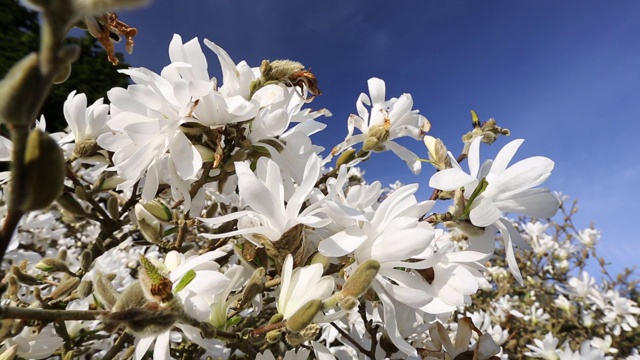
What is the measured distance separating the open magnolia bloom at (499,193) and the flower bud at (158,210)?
41cm

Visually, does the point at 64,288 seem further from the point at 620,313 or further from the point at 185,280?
the point at 620,313

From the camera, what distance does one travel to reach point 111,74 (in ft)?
30.3

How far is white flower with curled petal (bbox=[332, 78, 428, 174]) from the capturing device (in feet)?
2.63

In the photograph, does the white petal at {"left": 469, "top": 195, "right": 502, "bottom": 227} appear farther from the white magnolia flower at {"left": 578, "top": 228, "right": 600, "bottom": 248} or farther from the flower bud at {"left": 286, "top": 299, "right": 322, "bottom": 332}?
the white magnolia flower at {"left": 578, "top": 228, "right": 600, "bottom": 248}

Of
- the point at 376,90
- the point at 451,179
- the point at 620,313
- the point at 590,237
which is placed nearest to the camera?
the point at 451,179

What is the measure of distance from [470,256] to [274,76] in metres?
0.36

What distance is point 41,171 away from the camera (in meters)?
0.20

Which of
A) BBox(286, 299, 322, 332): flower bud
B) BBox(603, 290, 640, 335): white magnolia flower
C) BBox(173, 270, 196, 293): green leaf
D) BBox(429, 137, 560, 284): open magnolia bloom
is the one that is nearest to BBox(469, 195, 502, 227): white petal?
BBox(429, 137, 560, 284): open magnolia bloom

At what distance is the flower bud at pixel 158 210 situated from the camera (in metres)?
0.67

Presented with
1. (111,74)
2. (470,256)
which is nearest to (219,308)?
(470,256)

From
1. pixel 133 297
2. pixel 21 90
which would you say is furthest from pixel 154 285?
pixel 21 90

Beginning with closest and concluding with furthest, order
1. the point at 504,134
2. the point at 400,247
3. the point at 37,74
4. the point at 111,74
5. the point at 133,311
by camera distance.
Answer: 1. the point at 37,74
2. the point at 133,311
3. the point at 400,247
4. the point at 504,134
5. the point at 111,74

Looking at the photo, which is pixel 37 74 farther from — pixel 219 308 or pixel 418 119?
pixel 418 119

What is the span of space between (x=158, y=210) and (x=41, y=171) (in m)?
0.49
